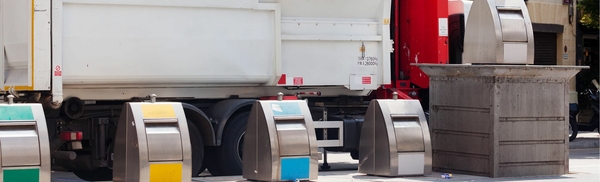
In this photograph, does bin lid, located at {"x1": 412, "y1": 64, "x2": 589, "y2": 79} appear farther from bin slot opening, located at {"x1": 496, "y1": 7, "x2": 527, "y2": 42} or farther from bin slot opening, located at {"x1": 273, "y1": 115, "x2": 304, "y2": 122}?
bin slot opening, located at {"x1": 273, "y1": 115, "x2": 304, "y2": 122}

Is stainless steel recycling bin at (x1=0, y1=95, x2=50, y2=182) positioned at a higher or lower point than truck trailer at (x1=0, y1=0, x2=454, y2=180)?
lower

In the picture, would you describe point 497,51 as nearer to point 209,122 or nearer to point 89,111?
point 209,122

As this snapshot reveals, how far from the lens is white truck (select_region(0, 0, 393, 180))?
10.7 metres

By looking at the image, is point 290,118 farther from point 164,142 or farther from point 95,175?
point 95,175

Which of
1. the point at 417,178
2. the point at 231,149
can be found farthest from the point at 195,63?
the point at 417,178

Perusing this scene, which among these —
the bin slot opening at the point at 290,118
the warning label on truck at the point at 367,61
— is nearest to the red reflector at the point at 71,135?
the bin slot opening at the point at 290,118

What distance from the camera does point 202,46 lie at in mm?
11500

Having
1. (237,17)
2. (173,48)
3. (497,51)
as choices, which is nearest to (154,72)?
(173,48)

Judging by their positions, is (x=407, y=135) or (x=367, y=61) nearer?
(x=407, y=135)

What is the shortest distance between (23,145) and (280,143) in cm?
257

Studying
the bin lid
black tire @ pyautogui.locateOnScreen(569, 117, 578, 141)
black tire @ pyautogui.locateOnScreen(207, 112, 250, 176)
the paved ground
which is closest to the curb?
black tire @ pyautogui.locateOnScreen(569, 117, 578, 141)

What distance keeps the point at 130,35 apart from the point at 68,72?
31.5 inches

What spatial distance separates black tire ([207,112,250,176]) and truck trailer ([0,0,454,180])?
0.01m

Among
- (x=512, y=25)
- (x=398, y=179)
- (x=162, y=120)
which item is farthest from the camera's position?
(x=512, y=25)
